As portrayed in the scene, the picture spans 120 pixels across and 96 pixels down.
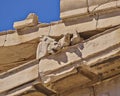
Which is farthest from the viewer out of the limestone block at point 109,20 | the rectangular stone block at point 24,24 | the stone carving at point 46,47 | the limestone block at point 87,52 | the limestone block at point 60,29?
the rectangular stone block at point 24,24

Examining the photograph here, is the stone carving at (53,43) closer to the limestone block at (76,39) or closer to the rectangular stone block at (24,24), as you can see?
the limestone block at (76,39)

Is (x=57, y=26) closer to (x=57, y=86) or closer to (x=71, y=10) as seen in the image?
(x=71, y=10)

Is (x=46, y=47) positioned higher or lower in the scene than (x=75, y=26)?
lower

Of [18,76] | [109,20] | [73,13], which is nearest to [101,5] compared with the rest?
[109,20]

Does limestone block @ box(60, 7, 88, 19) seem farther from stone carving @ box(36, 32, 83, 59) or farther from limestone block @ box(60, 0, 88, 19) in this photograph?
stone carving @ box(36, 32, 83, 59)

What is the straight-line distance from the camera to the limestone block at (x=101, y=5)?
9703 millimetres

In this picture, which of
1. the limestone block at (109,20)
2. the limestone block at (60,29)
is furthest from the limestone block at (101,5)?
the limestone block at (60,29)

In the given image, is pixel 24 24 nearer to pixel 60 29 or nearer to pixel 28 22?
pixel 28 22

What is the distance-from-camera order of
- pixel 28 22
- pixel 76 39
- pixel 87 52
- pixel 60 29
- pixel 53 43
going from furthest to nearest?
1. pixel 28 22
2. pixel 60 29
3. pixel 53 43
4. pixel 76 39
5. pixel 87 52

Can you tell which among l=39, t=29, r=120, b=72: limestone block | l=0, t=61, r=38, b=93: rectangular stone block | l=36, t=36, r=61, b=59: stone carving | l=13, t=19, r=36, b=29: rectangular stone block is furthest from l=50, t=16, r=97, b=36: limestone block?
l=0, t=61, r=38, b=93: rectangular stone block

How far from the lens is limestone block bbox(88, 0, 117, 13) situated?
9703 millimetres

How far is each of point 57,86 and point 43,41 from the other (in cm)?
94

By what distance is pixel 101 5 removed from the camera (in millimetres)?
9812

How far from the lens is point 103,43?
30.5ft
